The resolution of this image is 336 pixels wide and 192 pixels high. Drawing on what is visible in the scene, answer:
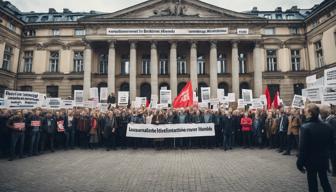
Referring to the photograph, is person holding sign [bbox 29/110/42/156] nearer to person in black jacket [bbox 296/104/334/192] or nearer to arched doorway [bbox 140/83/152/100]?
person in black jacket [bbox 296/104/334/192]

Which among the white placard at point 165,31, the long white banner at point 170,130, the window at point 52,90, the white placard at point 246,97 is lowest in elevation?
the long white banner at point 170,130

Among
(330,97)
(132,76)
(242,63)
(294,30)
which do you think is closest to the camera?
(330,97)

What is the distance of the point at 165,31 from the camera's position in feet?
107

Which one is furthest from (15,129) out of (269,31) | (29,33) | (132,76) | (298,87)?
(298,87)

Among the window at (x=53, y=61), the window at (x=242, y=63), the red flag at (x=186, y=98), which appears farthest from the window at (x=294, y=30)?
the window at (x=53, y=61)

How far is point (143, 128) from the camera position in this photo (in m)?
13.9

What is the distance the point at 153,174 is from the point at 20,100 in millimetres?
8868

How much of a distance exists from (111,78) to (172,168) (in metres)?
24.9

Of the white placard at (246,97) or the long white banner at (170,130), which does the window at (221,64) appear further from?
the long white banner at (170,130)

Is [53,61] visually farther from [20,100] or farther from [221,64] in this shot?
[20,100]

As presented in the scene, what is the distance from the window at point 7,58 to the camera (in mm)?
35403

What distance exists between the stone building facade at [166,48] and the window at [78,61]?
0.16 meters

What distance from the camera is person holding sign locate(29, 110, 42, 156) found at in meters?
12.2

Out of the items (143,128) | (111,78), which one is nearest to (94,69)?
(111,78)
